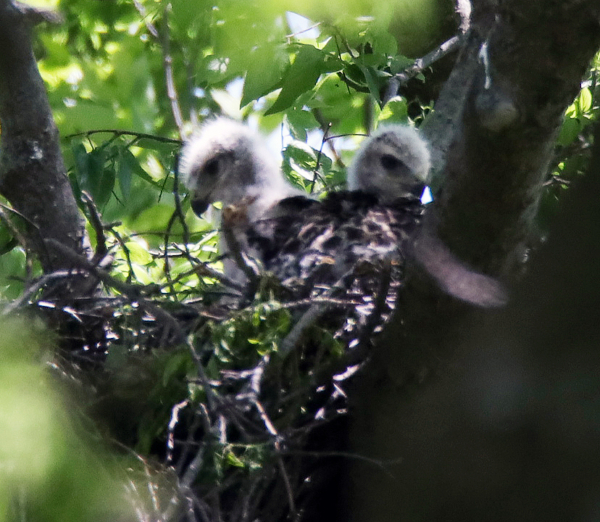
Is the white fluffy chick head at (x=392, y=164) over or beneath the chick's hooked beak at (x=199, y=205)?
beneath

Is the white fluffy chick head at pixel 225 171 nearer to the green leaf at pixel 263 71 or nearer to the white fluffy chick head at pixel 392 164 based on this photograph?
the white fluffy chick head at pixel 392 164

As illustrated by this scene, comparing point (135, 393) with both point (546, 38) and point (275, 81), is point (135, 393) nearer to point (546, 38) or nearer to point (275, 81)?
point (275, 81)

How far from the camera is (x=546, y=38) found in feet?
6.14

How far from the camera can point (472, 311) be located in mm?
2277

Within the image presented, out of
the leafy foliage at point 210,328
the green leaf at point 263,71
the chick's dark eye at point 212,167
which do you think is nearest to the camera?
the leafy foliage at point 210,328

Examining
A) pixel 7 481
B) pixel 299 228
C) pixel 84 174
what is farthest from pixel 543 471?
pixel 84 174

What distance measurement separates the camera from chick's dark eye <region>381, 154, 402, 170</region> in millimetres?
4164

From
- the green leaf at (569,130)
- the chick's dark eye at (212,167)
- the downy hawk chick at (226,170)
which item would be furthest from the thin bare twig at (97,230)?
the green leaf at (569,130)

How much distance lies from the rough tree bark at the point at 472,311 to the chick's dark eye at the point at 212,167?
6.52 feet

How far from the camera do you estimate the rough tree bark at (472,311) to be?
4.56 ft

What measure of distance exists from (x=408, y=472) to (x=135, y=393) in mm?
1604

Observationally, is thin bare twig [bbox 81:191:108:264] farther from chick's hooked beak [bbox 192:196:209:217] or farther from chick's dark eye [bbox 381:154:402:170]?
chick's dark eye [bbox 381:154:402:170]

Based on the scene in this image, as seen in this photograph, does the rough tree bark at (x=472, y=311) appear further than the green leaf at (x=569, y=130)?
No

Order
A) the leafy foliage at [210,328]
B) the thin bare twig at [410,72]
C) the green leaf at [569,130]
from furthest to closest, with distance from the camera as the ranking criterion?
the thin bare twig at [410,72] < the green leaf at [569,130] < the leafy foliage at [210,328]
